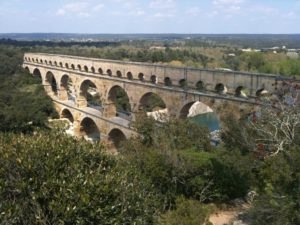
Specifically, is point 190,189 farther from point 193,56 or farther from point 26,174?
point 193,56

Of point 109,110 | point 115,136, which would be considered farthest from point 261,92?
point 109,110

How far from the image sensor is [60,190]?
27.5 feet

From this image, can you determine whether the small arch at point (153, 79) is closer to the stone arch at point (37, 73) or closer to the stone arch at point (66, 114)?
the stone arch at point (66, 114)

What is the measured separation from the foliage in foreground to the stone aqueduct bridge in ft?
35.9

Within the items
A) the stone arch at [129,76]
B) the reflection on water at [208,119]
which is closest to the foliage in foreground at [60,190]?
the stone arch at [129,76]

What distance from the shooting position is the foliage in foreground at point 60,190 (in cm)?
823

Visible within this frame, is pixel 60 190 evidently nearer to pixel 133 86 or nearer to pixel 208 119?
pixel 133 86

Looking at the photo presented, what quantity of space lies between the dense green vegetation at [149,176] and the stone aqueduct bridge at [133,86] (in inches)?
126

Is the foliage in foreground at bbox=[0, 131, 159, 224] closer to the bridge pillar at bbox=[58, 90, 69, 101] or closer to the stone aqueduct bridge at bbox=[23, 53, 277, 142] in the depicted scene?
the stone aqueduct bridge at bbox=[23, 53, 277, 142]

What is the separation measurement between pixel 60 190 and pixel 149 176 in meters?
6.59

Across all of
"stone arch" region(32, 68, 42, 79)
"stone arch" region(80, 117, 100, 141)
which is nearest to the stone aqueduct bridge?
"stone arch" region(80, 117, 100, 141)

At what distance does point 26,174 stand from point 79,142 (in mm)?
2484

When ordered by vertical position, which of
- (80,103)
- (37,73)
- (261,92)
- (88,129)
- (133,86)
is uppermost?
(261,92)

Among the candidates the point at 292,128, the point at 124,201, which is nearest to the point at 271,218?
the point at 292,128
